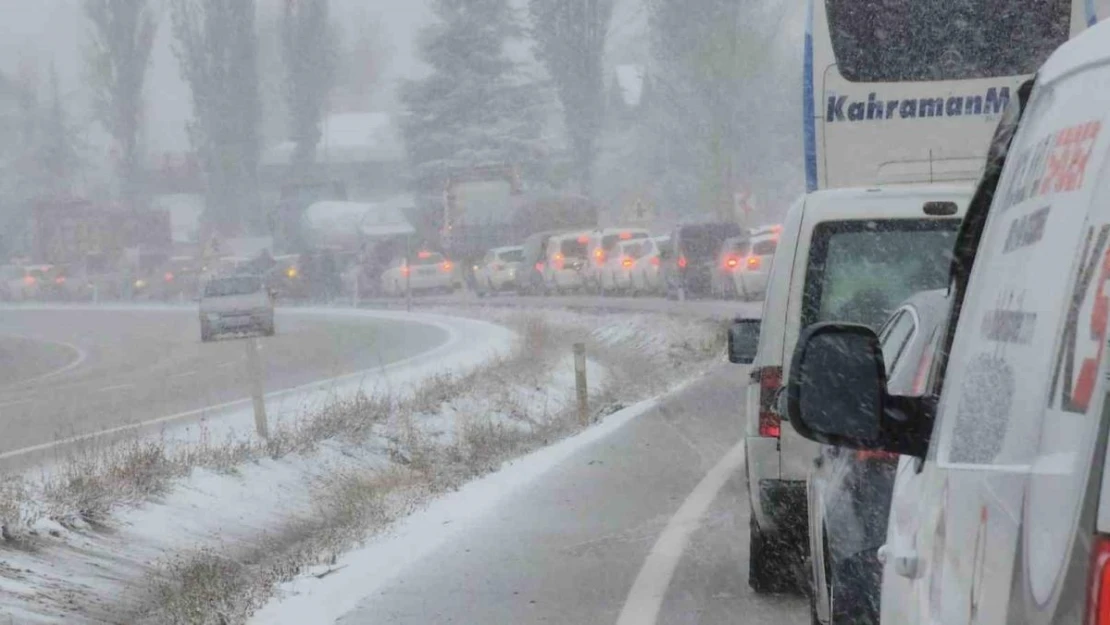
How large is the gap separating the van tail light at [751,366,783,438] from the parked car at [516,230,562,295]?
142ft

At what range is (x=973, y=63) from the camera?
10430 mm

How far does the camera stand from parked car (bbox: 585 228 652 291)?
47.1 m

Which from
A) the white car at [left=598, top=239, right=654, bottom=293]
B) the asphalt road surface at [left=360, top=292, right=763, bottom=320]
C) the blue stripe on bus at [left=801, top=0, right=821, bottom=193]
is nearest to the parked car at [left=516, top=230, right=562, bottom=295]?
the asphalt road surface at [left=360, top=292, right=763, bottom=320]

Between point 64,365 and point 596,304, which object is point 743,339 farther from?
point 596,304

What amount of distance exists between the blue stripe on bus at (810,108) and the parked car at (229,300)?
101 feet

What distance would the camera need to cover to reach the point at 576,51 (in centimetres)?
7250

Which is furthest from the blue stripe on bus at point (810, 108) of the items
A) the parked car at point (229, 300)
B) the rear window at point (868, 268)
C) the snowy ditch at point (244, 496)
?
the parked car at point (229, 300)

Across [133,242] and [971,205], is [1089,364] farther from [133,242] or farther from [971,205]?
[133,242]

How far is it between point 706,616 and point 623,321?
1136 inches

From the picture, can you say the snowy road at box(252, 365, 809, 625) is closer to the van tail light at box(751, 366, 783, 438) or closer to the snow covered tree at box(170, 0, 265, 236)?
the van tail light at box(751, 366, 783, 438)

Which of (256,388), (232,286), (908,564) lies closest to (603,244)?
(232,286)

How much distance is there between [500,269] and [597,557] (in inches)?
1778

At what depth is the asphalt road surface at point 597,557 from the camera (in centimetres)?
741

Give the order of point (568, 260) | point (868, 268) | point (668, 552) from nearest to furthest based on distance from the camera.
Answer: point (868, 268), point (668, 552), point (568, 260)
